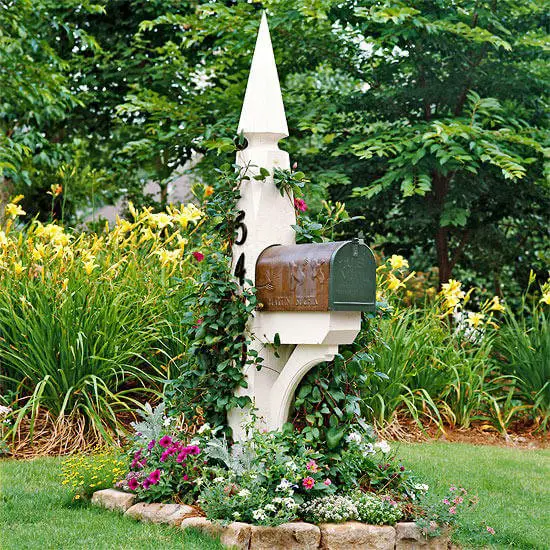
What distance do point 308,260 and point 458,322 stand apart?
480cm

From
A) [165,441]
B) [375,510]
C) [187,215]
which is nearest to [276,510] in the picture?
[375,510]

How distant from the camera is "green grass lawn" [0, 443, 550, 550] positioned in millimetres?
4137

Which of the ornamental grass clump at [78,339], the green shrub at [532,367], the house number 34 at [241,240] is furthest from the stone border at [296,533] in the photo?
the green shrub at [532,367]

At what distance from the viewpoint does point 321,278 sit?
14.3 feet

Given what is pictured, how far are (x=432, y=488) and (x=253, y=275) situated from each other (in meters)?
1.80

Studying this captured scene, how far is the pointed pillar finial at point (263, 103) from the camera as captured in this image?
5.00m

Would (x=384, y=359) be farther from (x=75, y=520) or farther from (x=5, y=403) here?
(x=75, y=520)

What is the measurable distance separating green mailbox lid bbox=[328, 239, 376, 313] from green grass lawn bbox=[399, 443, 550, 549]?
143 centimetres

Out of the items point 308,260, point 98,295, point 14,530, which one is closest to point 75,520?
point 14,530

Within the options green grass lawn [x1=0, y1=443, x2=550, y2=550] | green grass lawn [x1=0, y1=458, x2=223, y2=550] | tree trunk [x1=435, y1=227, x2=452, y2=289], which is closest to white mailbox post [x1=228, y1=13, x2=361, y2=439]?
green grass lawn [x1=0, y1=458, x2=223, y2=550]

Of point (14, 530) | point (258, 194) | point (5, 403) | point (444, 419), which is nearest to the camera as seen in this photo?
point (14, 530)

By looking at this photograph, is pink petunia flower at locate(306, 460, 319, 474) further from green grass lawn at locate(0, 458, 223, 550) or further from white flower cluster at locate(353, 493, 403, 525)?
green grass lawn at locate(0, 458, 223, 550)

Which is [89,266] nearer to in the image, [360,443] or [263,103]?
[263,103]

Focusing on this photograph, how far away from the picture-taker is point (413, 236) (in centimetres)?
1119
